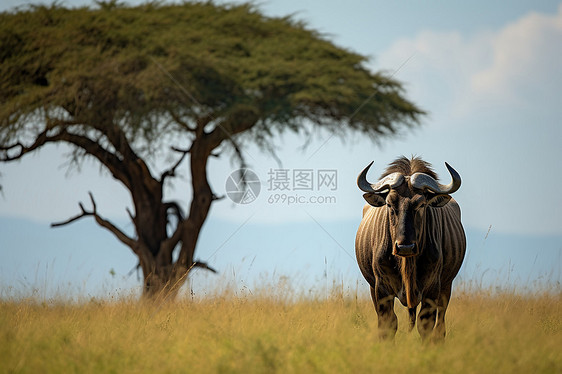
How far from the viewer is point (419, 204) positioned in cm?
632

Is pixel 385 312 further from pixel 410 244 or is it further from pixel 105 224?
pixel 105 224

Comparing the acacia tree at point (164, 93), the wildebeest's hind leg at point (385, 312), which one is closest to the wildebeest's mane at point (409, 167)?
the wildebeest's hind leg at point (385, 312)

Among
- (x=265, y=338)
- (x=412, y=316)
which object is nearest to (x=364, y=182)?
(x=412, y=316)

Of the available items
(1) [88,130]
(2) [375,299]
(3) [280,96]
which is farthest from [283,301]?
(1) [88,130]

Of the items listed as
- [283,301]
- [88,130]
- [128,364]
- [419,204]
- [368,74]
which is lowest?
[128,364]

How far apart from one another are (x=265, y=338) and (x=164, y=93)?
8.36m

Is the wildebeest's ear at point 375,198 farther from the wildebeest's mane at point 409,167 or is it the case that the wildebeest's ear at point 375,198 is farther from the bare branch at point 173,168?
the bare branch at point 173,168

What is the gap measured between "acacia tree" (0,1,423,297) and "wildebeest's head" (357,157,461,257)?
757cm

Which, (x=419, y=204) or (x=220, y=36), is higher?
(x=220, y=36)

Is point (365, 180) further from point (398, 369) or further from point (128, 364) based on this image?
point (128, 364)

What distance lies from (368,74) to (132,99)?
5.65 m

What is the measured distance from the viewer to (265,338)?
642 centimetres

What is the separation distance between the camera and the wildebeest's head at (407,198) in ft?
20.3

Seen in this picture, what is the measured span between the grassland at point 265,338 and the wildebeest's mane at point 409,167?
162 cm
